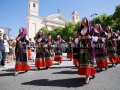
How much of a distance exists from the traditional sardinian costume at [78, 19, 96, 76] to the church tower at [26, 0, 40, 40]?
72.2 meters

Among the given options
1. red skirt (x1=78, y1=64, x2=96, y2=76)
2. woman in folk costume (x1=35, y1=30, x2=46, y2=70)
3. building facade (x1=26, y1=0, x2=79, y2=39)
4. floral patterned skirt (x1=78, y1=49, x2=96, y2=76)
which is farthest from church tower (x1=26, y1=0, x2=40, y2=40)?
red skirt (x1=78, y1=64, x2=96, y2=76)

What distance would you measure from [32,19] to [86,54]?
7662cm

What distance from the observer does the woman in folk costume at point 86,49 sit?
4.99 metres

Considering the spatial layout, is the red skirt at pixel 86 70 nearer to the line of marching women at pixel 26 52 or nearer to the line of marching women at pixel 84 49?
the line of marching women at pixel 84 49

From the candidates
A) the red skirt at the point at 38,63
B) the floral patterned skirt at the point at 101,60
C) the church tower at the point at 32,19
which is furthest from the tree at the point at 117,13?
the church tower at the point at 32,19

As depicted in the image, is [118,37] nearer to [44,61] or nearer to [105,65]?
[105,65]

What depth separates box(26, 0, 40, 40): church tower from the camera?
7762 cm

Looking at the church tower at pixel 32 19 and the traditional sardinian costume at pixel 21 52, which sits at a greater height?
the church tower at pixel 32 19

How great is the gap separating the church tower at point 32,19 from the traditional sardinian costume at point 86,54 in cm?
7217

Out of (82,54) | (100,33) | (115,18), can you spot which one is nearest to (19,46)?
(82,54)

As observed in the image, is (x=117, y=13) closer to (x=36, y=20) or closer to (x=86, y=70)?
(x=86, y=70)

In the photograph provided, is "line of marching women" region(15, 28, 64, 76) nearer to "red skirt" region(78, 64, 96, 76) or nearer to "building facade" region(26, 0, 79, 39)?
"red skirt" region(78, 64, 96, 76)

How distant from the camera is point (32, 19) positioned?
79.1 m

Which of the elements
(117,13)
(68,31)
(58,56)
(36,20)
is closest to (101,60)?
(58,56)
